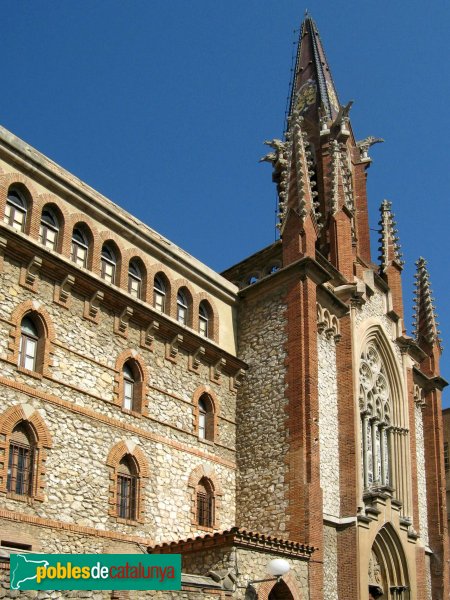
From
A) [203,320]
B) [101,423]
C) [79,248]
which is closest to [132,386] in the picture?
[101,423]

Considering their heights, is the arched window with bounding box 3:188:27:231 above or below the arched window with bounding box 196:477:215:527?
above

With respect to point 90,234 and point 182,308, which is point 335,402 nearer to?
point 182,308

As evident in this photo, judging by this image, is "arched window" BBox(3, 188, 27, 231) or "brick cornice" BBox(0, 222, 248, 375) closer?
"brick cornice" BBox(0, 222, 248, 375)

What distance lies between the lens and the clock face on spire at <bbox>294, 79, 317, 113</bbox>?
37156 millimetres

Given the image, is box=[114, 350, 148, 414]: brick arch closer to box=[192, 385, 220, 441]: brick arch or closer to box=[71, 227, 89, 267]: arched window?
box=[192, 385, 220, 441]: brick arch

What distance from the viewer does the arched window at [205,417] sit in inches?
972

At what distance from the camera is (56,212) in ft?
72.0

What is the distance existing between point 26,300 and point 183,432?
6.00 meters

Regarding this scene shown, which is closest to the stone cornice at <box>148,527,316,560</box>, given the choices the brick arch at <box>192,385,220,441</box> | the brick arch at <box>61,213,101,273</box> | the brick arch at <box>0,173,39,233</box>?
the brick arch at <box>192,385,220,441</box>

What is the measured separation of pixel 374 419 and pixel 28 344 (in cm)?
1317

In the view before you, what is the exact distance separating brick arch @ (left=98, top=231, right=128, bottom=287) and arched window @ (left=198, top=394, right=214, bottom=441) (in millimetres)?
4225

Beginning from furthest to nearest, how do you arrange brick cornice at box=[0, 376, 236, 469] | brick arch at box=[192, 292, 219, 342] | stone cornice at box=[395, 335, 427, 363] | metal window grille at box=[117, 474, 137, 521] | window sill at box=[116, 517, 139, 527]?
stone cornice at box=[395, 335, 427, 363] < brick arch at box=[192, 292, 219, 342] < metal window grille at box=[117, 474, 137, 521] < window sill at box=[116, 517, 139, 527] < brick cornice at box=[0, 376, 236, 469]

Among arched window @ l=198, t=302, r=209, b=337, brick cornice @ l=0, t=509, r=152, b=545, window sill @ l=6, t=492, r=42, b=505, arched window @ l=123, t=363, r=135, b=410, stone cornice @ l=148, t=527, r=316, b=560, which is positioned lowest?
stone cornice @ l=148, t=527, r=316, b=560

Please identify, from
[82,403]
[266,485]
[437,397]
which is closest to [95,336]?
[82,403]
